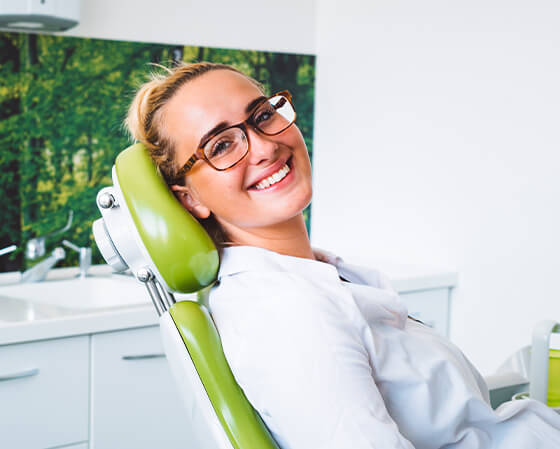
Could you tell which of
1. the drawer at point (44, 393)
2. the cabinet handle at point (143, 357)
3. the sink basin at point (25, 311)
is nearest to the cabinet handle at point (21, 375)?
the drawer at point (44, 393)

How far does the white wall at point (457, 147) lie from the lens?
6.88ft

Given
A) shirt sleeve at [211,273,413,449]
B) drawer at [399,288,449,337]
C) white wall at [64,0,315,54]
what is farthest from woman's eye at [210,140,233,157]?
white wall at [64,0,315,54]

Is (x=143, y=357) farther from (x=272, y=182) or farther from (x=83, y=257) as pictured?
(x=272, y=182)

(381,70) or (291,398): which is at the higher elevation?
(381,70)

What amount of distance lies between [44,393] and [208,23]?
153 cm

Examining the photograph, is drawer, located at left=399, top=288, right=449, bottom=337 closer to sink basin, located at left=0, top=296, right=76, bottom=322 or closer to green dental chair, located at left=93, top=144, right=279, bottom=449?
sink basin, located at left=0, top=296, right=76, bottom=322

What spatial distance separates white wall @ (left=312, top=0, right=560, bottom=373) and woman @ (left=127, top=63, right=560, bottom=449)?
40.0 inches

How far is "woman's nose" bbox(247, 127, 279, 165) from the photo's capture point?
1.13 metres

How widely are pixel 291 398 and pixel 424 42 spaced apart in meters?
1.81

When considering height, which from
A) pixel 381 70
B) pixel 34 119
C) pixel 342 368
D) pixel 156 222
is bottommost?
pixel 342 368

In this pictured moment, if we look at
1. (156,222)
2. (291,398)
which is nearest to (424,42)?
(156,222)

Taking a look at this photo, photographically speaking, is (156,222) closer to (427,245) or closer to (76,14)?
(76,14)

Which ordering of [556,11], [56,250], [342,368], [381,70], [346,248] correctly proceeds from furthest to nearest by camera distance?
[346,248] < [381,70] < [56,250] < [556,11] < [342,368]

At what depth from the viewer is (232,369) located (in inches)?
39.5
